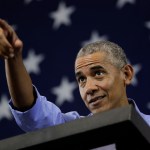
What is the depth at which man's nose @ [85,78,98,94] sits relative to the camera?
159 cm

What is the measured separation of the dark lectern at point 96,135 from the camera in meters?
0.60

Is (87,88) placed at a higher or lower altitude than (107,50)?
lower

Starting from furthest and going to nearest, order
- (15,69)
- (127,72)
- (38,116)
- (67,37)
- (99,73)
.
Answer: (67,37)
(127,72)
(99,73)
(38,116)
(15,69)

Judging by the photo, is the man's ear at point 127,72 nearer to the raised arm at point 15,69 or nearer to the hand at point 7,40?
the raised arm at point 15,69

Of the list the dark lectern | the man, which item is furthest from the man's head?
the dark lectern

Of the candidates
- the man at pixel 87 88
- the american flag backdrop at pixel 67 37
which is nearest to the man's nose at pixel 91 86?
the man at pixel 87 88

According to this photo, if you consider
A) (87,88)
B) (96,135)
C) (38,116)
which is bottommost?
(96,135)

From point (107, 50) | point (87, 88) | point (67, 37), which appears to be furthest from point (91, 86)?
point (67, 37)

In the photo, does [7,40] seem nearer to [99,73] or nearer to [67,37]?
[99,73]

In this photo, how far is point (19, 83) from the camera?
3.39 feet

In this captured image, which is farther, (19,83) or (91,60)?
(91,60)

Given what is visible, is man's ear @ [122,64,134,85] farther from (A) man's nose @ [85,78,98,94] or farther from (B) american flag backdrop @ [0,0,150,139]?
(B) american flag backdrop @ [0,0,150,139]

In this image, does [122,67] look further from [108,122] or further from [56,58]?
[108,122]

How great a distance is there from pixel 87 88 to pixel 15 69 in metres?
0.64
